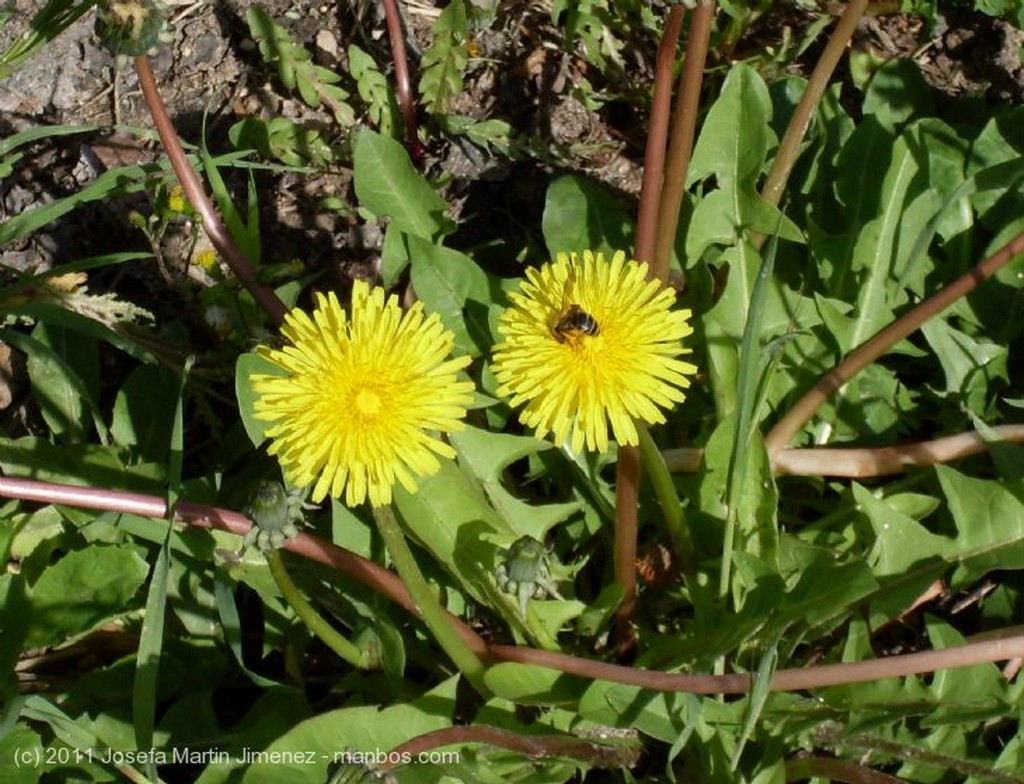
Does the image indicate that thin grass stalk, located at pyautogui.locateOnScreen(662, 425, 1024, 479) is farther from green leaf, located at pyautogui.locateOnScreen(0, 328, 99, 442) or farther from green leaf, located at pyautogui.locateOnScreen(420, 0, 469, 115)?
green leaf, located at pyautogui.locateOnScreen(0, 328, 99, 442)

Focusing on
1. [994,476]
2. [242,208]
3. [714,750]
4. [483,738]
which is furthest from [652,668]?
[242,208]

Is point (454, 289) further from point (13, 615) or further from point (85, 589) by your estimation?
point (13, 615)

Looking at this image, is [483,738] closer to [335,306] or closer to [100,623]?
[335,306]

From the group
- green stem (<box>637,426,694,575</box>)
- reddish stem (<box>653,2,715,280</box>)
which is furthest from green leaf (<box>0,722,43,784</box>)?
reddish stem (<box>653,2,715,280</box>)

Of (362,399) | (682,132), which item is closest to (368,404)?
(362,399)

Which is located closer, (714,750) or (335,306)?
(335,306)

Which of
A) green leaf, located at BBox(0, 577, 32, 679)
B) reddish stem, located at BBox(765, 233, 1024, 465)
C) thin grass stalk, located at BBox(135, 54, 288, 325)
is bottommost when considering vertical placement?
green leaf, located at BBox(0, 577, 32, 679)

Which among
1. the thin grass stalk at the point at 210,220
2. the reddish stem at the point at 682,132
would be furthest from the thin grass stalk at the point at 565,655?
the reddish stem at the point at 682,132
